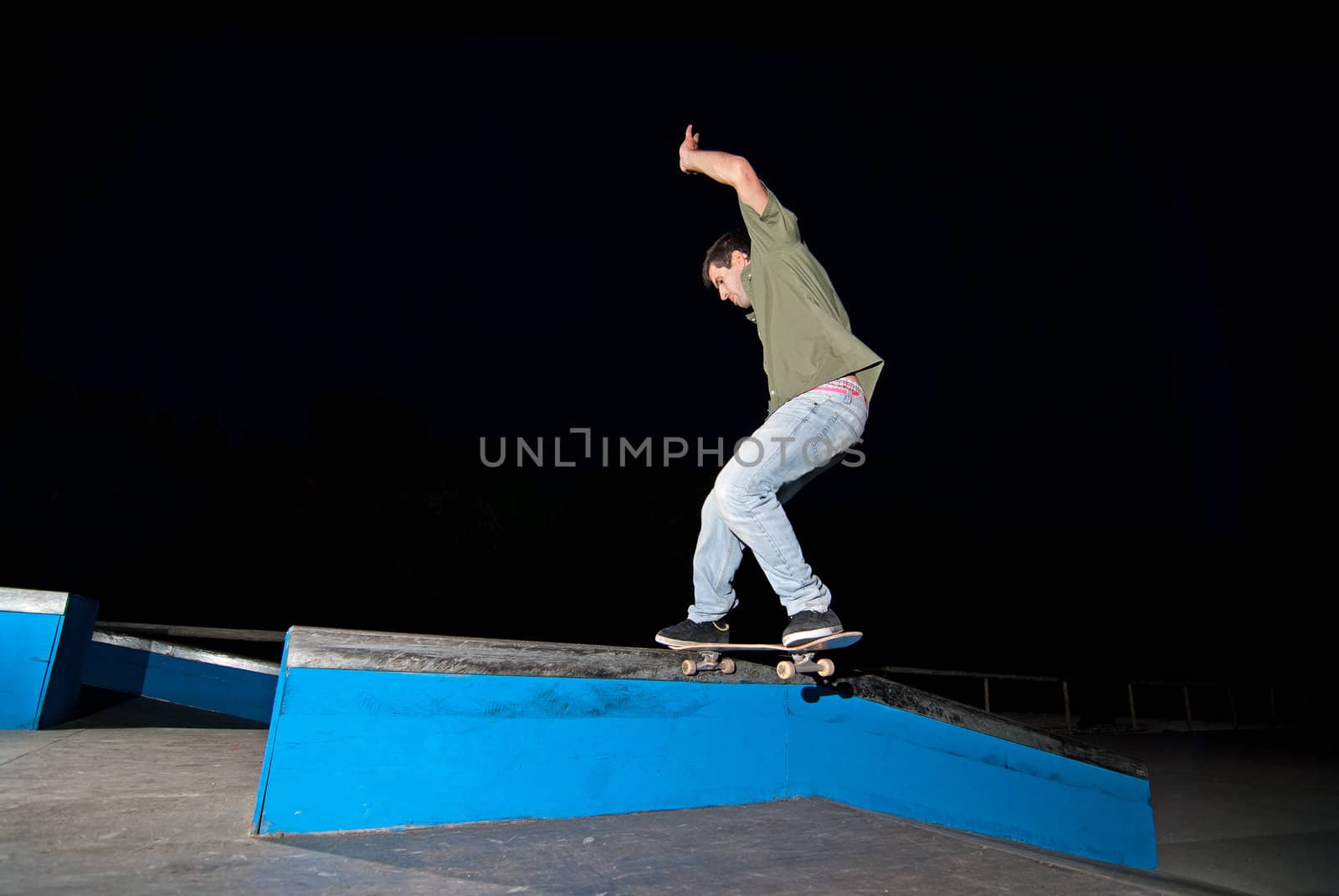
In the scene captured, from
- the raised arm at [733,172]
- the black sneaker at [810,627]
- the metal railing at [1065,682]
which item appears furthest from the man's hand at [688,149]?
the metal railing at [1065,682]

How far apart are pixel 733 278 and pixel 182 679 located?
7.65 m

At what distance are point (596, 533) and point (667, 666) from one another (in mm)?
27782

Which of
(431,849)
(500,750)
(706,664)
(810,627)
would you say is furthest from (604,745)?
(810,627)

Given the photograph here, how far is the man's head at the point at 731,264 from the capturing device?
11.5 ft

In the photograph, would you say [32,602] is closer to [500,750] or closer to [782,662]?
[500,750]

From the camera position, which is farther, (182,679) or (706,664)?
(182,679)

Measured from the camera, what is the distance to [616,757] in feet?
9.59

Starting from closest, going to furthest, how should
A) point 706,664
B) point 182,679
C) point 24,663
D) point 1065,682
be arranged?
point 706,664 < point 24,663 < point 182,679 < point 1065,682

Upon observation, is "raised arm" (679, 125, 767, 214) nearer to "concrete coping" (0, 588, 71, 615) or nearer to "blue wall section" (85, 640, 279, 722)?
"concrete coping" (0, 588, 71, 615)

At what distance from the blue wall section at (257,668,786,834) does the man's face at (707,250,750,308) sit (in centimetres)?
181

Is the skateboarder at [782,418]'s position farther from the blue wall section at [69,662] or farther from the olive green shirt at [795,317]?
the blue wall section at [69,662]

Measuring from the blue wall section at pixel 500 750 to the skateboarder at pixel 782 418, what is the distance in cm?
39

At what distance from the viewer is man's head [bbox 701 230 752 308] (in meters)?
3.49

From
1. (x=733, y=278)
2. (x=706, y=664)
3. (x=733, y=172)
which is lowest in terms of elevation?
(x=706, y=664)
